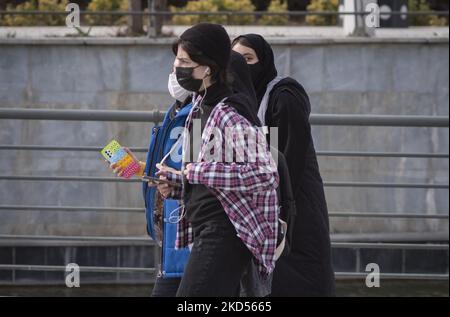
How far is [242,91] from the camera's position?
462cm

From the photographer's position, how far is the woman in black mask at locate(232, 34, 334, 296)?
16.5 ft

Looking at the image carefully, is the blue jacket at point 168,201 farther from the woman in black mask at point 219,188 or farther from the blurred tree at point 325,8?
the blurred tree at point 325,8

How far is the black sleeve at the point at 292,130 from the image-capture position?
5.00 m

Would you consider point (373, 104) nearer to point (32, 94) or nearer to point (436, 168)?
point (436, 168)

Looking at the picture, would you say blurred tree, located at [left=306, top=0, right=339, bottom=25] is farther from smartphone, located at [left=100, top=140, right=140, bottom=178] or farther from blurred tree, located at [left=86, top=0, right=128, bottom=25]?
smartphone, located at [left=100, top=140, right=140, bottom=178]

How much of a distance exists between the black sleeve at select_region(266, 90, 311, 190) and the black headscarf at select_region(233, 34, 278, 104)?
0.14 m

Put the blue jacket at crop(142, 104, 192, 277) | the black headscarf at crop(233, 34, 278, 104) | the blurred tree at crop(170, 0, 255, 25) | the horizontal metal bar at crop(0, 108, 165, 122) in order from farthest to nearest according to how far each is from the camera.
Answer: the blurred tree at crop(170, 0, 255, 25) → the horizontal metal bar at crop(0, 108, 165, 122) → the black headscarf at crop(233, 34, 278, 104) → the blue jacket at crop(142, 104, 192, 277)

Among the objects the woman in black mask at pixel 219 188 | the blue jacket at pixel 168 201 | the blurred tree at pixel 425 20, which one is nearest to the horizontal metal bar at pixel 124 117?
the blue jacket at pixel 168 201

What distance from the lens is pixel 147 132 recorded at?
1304cm

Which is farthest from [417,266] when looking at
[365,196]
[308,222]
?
[308,222]

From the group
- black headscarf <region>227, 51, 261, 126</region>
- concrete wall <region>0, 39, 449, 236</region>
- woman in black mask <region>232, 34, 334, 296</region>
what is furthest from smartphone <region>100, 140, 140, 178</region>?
concrete wall <region>0, 39, 449, 236</region>

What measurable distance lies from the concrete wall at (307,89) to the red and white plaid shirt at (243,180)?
8.39 metres

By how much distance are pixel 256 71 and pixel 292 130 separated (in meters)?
0.35
